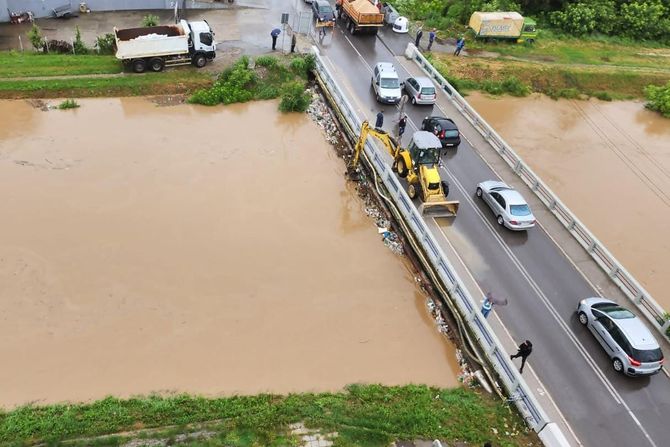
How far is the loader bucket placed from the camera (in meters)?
22.5

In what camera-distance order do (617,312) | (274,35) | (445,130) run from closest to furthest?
(617,312)
(445,130)
(274,35)

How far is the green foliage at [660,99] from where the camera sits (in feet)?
118

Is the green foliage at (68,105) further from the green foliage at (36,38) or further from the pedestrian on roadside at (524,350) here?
the pedestrian on roadside at (524,350)

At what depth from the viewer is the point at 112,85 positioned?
101 ft

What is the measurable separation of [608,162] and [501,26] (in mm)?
13752

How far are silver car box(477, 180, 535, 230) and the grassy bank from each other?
774 centimetres

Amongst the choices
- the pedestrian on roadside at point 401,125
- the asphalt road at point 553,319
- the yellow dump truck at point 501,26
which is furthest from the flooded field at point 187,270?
the yellow dump truck at point 501,26

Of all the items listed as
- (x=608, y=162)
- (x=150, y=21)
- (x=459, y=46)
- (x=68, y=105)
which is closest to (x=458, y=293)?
(x=608, y=162)

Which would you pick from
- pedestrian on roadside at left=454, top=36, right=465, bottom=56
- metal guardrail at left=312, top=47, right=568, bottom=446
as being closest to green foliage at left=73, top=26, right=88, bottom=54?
metal guardrail at left=312, top=47, right=568, bottom=446

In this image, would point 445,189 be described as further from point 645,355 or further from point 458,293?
point 645,355

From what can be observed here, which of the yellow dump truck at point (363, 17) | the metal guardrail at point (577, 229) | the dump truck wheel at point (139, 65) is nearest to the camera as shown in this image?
the metal guardrail at point (577, 229)

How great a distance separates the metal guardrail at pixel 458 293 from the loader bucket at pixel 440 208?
689 mm

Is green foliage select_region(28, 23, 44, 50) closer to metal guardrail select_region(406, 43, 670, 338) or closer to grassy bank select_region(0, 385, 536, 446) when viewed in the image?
metal guardrail select_region(406, 43, 670, 338)

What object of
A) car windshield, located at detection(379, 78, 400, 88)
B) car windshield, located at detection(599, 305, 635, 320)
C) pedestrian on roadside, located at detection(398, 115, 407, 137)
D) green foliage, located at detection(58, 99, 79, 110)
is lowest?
green foliage, located at detection(58, 99, 79, 110)
